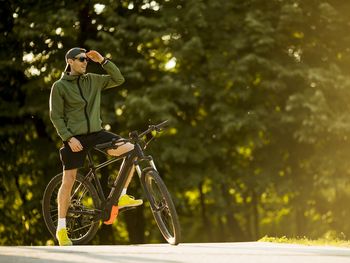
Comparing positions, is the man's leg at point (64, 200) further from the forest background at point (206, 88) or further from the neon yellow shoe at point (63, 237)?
the forest background at point (206, 88)

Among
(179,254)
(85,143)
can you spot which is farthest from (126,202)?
(179,254)

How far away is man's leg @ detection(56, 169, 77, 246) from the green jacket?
0.45 meters

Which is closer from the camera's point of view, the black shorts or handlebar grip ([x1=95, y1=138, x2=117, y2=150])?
handlebar grip ([x1=95, y1=138, x2=117, y2=150])

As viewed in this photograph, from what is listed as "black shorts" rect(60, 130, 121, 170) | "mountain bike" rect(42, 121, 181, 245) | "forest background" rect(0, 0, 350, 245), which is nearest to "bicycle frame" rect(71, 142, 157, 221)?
"mountain bike" rect(42, 121, 181, 245)

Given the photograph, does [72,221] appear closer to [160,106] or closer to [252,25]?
[160,106]

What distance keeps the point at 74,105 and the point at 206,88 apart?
1012 cm

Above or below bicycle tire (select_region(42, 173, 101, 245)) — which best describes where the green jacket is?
above

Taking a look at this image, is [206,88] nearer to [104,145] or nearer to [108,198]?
[108,198]

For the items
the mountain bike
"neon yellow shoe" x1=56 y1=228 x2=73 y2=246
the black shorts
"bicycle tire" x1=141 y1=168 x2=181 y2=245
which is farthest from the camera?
"neon yellow shoe" x1=56 y1=228 x2=73 y2=246

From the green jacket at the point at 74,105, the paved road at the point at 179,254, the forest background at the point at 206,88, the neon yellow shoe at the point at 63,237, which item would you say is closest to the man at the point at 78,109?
the green jacket at the point at 74,105

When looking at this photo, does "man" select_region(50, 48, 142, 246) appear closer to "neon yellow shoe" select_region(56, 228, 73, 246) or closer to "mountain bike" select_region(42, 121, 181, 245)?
"mountain bike" select_region(42, 121, 181, 245)

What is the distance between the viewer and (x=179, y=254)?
21.5 feet

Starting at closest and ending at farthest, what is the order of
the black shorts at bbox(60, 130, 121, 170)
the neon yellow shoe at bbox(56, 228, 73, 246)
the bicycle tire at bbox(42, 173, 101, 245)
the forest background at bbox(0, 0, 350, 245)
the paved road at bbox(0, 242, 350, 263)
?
the paved road at bbox(0, 242, 350, 263)
the black shorts at bbox(60, 130, 121, 170)
the neon yellow shoe at bbox(56, 228, 73, 246)
the bicycle tire at bbox(42, 173, 101, 245)
the forest background at bbox(0, 0, 350, 245)

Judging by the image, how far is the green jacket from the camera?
7.81 m
